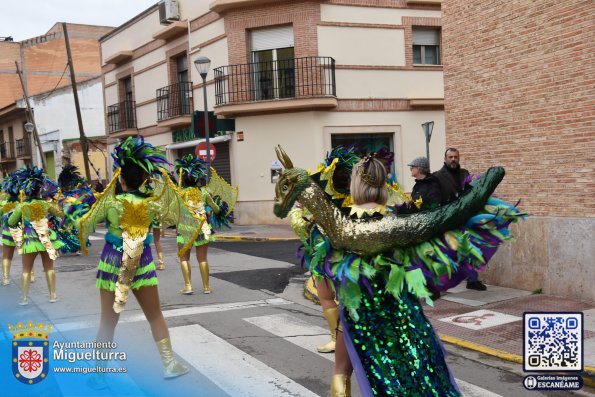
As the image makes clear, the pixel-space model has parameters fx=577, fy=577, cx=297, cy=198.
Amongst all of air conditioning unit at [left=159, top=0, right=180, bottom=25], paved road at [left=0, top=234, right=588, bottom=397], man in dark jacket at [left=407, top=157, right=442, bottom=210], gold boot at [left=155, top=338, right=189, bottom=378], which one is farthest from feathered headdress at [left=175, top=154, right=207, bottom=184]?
air conditioning unit at [left=159, top=0, right=180, bottom=25]

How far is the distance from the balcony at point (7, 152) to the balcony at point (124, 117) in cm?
1701

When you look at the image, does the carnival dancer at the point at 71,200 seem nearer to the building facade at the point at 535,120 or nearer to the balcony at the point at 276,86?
the building facade at the point at 535,120

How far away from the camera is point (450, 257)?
3.14 m

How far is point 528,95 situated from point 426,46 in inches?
513

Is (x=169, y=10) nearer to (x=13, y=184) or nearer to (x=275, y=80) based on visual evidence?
(x=275, y=80)

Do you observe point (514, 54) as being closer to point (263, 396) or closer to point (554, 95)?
point (554, 95)

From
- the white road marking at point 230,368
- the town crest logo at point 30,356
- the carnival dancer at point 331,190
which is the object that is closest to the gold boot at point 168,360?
the white road marking at point 230,368

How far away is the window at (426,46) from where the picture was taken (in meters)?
20.2

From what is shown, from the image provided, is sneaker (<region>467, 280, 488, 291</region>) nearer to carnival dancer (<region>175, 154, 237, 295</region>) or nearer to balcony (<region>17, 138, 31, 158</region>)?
carnival dancer (<region>175, 154, 237, 295</region>)

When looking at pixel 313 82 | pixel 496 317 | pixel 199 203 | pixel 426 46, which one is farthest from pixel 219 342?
pixel 426 46

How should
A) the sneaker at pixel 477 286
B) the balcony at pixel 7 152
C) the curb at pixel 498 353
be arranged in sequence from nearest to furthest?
1. the curb at pixel 498 353
2. the sneaker at pixel 477 286
3. the balcony at pixel 7 152

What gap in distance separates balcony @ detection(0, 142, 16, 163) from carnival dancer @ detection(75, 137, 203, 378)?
40.4 meters

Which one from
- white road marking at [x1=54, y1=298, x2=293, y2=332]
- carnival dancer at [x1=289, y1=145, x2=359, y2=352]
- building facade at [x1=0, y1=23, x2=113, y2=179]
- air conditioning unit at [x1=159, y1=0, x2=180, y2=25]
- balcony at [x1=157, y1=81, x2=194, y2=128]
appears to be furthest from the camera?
building facade at [x1=0, y1=23, x2=113, y2=179]

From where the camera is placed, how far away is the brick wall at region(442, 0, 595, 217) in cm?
734
